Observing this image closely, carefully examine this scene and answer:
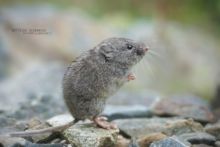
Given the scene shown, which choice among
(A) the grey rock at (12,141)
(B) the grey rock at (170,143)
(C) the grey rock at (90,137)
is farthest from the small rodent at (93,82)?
(B) the grey rock at (170,143)

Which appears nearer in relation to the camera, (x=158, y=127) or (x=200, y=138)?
(x=200, y=138)

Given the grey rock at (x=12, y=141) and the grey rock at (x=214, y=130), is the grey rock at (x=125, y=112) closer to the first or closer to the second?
the grey rock at (x=214, y=130)

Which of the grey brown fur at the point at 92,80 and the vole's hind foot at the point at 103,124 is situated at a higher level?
the grey brown fur at the point at 92,80

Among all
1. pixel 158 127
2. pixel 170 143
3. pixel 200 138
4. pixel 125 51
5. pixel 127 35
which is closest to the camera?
pixel 170 143

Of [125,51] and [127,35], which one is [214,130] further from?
[127,35]

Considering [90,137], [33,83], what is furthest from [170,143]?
[33,83]
